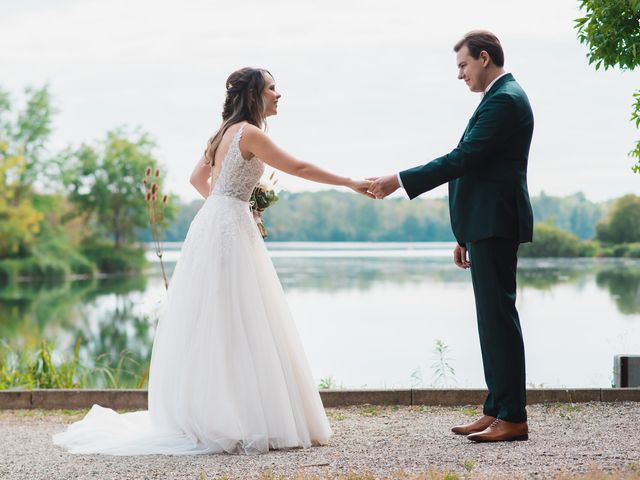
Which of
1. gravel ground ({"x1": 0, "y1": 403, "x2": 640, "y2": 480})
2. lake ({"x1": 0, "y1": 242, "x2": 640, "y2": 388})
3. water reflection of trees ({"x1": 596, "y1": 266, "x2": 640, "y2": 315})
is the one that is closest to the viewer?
gravel ground ({"x1": 0, "y1": 403, "x2": 640, "y2": 480})

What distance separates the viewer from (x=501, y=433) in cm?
410

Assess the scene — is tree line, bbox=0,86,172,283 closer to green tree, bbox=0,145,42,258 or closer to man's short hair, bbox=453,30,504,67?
green tree, bbox=0,145,42,258

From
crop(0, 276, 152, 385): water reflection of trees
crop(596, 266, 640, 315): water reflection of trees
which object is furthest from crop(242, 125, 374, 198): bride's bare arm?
crop(596, 266, 640, 315): water reflection of trees

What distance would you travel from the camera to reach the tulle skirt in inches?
162

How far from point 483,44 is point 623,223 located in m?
24.0

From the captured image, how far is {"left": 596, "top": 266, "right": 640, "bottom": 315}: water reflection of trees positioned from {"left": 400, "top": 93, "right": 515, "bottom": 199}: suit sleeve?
1537 cm

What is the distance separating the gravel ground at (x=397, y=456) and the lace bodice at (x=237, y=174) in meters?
1.38

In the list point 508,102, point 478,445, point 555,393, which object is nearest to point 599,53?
point 508,102

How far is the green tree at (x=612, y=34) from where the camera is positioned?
4895mm

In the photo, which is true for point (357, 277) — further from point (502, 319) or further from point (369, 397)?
point (502, 319)

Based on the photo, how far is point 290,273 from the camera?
112ft

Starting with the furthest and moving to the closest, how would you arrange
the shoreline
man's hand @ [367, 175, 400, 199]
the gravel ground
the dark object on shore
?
the dark object on shore → the shoreline → man's hand @ [367, 175, 400, 199] → the gravel ground

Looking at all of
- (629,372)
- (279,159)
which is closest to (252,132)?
(279,159)

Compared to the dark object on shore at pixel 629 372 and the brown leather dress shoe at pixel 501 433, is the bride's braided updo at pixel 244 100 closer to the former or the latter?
the brown leather dress shoe at pixel 501 433
